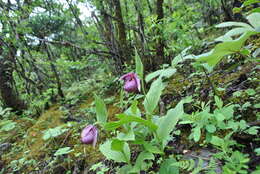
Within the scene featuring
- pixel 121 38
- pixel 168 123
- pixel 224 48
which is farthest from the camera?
pixel 121 38

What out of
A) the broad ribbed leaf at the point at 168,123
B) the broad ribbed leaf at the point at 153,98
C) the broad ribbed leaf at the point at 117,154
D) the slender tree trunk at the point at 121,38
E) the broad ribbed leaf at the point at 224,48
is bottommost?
the broad ribbed leaf at the point at 117,154

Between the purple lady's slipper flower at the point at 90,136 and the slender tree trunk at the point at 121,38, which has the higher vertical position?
the slender tree trunk at the point at 121,38

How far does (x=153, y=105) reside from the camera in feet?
3.10

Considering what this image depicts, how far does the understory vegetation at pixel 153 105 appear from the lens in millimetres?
814

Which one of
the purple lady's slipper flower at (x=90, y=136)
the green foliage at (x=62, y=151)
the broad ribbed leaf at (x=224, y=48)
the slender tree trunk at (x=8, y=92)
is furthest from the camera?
the slender tree trunk at (x=8, y=92)

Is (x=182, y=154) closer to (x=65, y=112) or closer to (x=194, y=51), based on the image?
(x=194, y=51)

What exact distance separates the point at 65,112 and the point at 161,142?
6.92 feet

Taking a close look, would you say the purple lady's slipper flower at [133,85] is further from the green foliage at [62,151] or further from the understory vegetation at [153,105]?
the green foliage at [62,151]

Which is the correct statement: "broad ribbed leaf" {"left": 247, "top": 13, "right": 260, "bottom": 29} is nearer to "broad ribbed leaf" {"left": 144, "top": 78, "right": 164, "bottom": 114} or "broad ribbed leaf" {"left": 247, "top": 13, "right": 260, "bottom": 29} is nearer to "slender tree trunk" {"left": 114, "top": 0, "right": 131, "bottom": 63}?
"broad ribbed leaf" {"left": 144, "top": 78, "right": 164, "bottom": 114}

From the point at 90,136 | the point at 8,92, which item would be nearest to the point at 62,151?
the point at 90,136

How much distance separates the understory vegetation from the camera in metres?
0.81

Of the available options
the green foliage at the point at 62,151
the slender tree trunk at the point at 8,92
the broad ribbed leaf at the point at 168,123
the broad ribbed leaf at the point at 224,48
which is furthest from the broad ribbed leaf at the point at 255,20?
the slender tree trunk at the point at 8,92

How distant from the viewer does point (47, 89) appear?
3.38 m

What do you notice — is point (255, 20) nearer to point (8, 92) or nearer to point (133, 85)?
point (133, 85)
